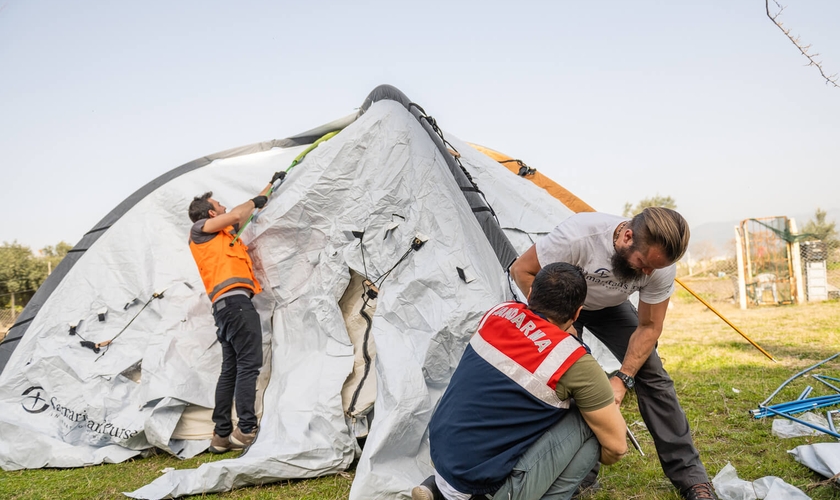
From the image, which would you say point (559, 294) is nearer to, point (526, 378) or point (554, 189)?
point (526, 378)

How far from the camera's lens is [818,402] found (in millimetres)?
3648

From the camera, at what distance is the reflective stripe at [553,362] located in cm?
208

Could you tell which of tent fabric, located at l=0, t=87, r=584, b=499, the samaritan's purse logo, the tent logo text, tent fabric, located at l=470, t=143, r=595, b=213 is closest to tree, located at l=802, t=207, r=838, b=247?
tent fabric, located at l=470, t=143, r=595, b=213

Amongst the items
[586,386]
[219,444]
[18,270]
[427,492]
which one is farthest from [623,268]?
[18,270]

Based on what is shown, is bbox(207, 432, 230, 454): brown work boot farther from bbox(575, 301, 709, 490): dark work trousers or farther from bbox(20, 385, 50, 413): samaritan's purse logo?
bbox(575, 301, 709, 490): dark work trousers

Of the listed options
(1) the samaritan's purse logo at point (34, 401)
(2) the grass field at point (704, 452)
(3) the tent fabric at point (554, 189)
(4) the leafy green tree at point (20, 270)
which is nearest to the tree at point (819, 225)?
(2) the grass field at point (704, 452)

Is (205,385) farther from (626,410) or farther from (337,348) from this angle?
(626,410)

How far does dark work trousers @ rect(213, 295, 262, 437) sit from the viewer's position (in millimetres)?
3633

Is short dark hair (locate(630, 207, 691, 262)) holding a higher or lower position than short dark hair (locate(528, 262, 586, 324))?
higher

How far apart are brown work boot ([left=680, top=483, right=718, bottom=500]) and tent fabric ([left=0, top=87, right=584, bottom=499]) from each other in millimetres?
1250

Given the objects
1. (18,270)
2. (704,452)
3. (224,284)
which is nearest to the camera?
(704,452)

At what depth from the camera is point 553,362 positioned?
2086mm

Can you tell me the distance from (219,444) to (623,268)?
2721 mm

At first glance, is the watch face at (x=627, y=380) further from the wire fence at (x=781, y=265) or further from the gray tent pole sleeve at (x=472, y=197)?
the wire fence at (x=781, y=265)
